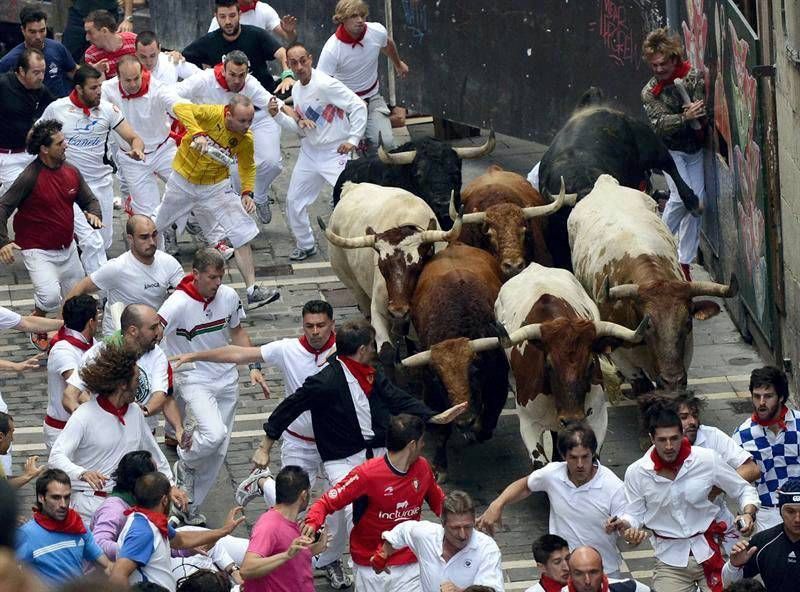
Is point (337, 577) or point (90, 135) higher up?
point (90, 135)

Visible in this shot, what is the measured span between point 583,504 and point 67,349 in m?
4.17

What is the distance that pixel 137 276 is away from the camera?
14.6m

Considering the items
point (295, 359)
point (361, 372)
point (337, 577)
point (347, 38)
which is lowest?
point (337, 577)

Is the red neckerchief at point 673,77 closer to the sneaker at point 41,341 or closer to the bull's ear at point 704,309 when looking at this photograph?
the bull's ear at point 704,309

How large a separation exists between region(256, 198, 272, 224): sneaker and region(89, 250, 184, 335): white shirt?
512 centimetres

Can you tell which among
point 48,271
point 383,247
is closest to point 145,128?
point 48,271

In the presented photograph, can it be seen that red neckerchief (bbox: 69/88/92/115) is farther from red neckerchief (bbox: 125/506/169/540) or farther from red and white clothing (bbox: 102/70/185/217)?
red neckerchief (bbox: 125/506/169/540)

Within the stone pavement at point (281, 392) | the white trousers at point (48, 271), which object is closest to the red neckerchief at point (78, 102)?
the white trousers at point (48, 271)

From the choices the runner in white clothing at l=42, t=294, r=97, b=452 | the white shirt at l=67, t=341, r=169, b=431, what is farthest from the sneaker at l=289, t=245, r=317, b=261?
the white shirt at l=67, t=341, r=169, b=431

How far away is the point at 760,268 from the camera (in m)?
16.0

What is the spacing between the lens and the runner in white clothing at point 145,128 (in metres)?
18.4

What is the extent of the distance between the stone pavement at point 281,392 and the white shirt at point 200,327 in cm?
106

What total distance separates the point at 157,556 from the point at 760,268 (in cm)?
703

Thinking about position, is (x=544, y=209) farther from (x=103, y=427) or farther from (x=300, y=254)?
(x=103, y=427)
